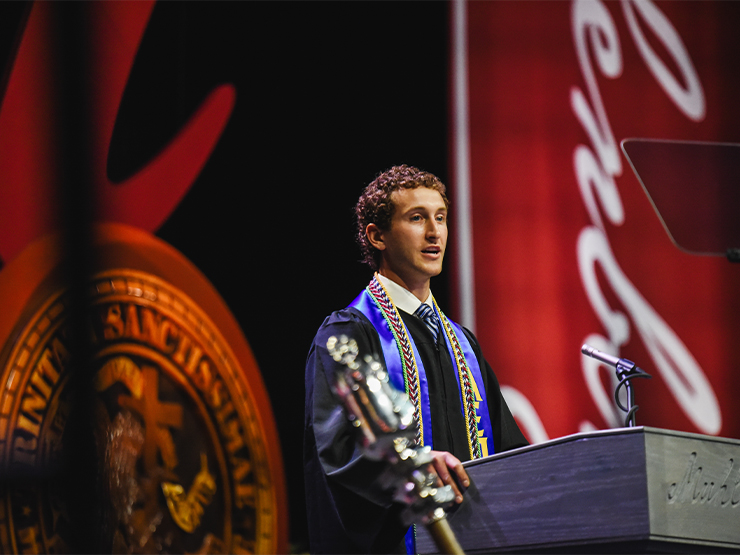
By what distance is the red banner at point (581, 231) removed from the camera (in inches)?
156

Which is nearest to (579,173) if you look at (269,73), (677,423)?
(677,423)

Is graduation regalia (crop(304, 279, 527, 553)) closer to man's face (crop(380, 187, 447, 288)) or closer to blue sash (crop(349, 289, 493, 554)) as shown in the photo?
blue sash (crop(349, 289, 493, 554))

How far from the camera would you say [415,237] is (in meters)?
2.47

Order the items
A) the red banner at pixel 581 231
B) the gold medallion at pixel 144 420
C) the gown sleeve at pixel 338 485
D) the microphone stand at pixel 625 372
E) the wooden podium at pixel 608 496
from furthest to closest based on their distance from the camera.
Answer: the red banner at pixel 581 231 → the gold medallion at pixel 144 420 → the microphone stand at pixel 625 372 → the gown sleeve at pixel 338 485 → the wooden podium at pixel 608 496

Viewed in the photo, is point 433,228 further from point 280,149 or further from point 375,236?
point 280,149

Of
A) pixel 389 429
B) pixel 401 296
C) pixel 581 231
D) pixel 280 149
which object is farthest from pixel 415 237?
pixel 581 231

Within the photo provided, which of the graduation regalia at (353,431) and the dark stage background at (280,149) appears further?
the dark stage background at (280,149)

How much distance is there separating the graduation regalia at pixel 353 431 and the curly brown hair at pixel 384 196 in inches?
7.9

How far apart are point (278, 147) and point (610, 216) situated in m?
1.78

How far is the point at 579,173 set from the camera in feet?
13.6

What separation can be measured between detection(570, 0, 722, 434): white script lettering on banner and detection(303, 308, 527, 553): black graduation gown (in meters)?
1.65

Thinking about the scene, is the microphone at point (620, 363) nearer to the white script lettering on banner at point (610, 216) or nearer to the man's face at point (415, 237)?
the man's face at point (415, 237)

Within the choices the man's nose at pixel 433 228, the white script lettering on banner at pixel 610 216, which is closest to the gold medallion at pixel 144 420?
the man's nose at pixel 433 228

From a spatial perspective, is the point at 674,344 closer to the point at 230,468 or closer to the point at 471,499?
the point at 230,468
